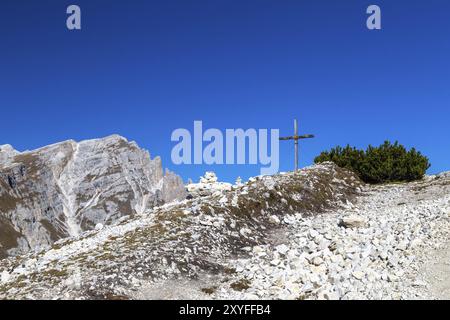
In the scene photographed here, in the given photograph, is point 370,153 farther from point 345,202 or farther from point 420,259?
point 420,259

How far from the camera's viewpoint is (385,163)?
42.6 metres

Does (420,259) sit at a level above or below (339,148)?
below

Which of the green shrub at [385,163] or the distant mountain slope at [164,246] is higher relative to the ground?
the green shrub at [385,163]

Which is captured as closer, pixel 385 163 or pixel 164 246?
pixel 164 246

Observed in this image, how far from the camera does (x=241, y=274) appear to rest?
16938mm

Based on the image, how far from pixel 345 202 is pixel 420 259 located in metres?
15.4

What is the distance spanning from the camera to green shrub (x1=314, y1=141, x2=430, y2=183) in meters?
42.2

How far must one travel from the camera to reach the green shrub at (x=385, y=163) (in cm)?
4225

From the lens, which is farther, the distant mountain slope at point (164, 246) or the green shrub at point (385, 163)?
the green shrub at point (385, 163)

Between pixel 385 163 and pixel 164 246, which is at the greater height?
pixel 385 163

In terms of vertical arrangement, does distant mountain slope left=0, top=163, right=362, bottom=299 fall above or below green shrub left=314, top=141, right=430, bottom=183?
below

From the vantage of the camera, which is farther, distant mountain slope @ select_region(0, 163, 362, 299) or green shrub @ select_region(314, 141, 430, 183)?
green shrub @ select_region(314, 141, 430, 183)
